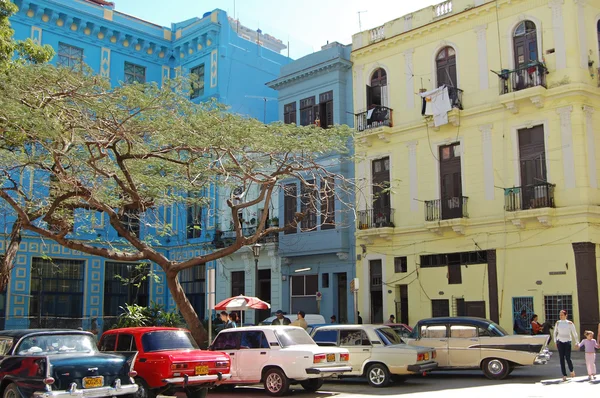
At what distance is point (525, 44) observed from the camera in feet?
85.8

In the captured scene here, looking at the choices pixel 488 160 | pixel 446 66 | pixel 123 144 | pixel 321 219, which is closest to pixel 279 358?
pixel 123 144

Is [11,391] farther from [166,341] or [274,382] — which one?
[274,382]

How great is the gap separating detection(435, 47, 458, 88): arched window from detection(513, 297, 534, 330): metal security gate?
891 centimetres

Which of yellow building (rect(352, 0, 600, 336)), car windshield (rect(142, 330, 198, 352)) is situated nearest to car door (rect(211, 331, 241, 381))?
car windshield (rect(142, 330, 198, 352))

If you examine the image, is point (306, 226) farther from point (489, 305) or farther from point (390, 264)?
point (489, 305)

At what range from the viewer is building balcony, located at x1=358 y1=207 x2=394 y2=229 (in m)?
29.5

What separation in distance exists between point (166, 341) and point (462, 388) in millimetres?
6510

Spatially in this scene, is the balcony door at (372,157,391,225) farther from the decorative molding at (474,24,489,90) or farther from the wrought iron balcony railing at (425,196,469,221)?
the decorative molding at (474,24,489,90)

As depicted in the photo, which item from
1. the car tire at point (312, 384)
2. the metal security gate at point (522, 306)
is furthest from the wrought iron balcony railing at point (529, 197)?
the car tire at point (312, 384)

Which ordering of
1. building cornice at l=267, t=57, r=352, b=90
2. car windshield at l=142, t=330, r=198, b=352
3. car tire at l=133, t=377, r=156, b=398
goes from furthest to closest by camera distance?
building cornice at l=267, t=57, r=352, b=90
car windshield at l=142, t=330, r=198, b=352
car tire at l=133, t=377, r=156, b=398

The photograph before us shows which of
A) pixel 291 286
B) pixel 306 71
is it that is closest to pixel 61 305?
pixel 291 286

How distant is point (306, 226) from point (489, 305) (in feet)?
31.4

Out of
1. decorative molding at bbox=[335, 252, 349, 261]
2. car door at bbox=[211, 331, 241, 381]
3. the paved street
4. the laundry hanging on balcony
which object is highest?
the laundry hanging on balcony

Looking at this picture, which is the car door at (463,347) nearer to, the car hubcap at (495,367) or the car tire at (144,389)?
the car hubcap at (495,367)
